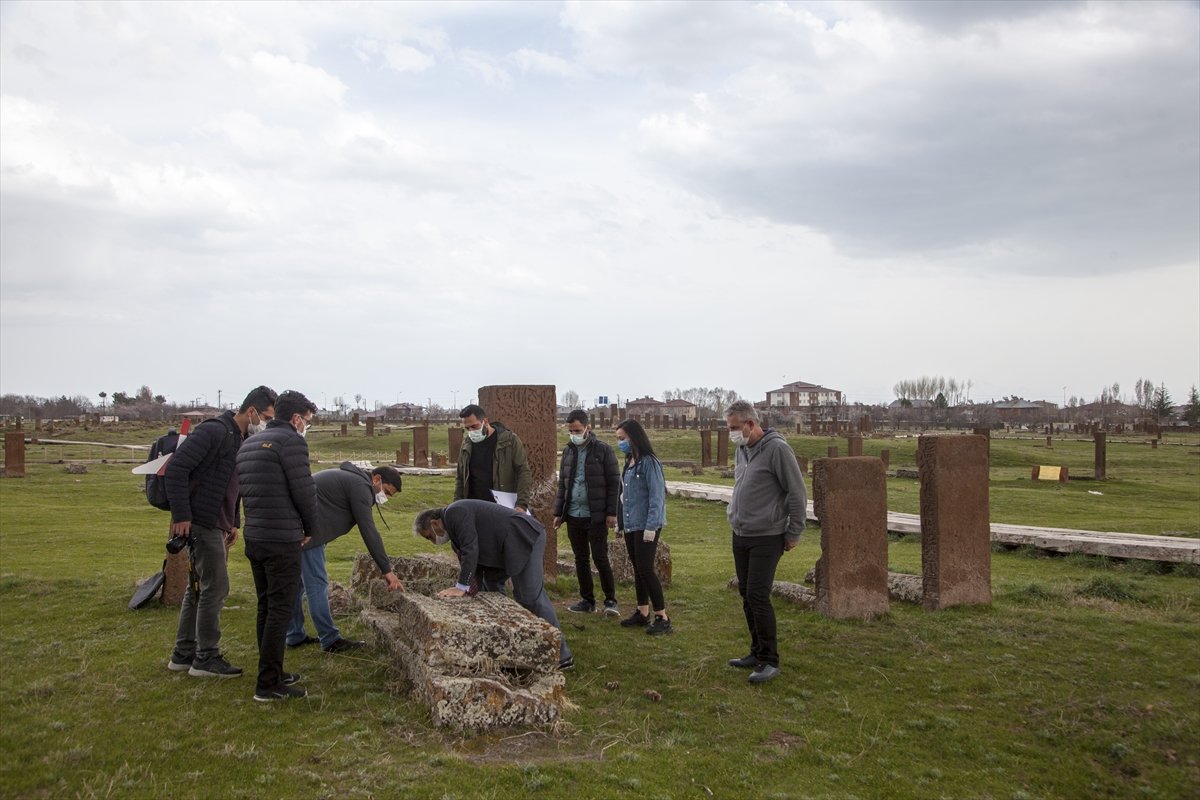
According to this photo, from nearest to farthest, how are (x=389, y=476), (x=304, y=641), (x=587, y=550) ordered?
(x=389, y=476)
(x=304, y=641)
(x=587, y=550)

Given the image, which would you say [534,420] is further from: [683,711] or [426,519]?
[683,711]

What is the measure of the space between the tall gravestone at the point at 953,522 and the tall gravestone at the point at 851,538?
669 mm

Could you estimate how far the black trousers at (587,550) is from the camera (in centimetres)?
934

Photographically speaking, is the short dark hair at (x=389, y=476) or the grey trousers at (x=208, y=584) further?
the short dark hair at (x=389, y=476)

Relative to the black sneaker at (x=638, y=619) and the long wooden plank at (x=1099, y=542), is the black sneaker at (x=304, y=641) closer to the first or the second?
the black sneaker at (x=638, y=619)

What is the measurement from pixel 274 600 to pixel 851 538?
6163mm

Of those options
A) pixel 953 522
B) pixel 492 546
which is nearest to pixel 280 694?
pixel 492 546

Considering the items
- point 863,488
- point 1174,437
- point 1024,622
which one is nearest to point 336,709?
point 863,488

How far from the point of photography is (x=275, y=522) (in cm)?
632

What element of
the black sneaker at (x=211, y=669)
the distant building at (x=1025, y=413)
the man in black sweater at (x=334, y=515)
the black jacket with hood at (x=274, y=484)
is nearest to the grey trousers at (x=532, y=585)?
the man in black sweater at (x=334, y=515)

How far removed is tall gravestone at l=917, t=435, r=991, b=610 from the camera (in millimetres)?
9961

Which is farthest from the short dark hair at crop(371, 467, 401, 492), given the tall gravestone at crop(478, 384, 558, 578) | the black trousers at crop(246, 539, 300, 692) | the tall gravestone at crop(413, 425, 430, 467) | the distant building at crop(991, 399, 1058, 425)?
the distant building at crop(991, 399, 1058, 425)

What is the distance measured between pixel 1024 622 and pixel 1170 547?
551 centimetres

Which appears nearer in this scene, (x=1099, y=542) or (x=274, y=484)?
(x=274, y=484)
